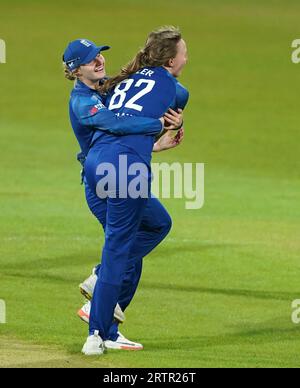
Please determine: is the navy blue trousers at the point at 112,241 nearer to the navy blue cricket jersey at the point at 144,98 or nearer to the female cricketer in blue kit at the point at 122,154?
the female cricketer in blue kit at the point at 122,154

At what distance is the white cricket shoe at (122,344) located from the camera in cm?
943

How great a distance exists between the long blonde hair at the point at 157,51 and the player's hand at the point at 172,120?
1.20ft

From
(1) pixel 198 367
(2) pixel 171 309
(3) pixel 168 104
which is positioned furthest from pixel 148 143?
(2) pixel 171 309

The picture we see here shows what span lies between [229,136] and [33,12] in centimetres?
1448

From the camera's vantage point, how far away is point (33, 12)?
37.9m

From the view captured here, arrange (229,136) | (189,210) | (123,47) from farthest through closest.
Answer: (123,47) < (229,136) < (189,210)

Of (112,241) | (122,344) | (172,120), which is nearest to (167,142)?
(172,120)

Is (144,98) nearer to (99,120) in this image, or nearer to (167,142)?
(99,120)

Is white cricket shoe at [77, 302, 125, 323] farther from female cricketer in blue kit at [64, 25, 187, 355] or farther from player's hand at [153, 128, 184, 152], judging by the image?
player's hand at [153, 128, 184, 152]

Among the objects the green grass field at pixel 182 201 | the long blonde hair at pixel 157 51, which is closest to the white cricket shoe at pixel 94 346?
the green grass field at pixel 182 201

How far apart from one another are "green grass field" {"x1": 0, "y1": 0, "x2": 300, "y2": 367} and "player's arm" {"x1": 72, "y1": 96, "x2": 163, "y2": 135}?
1625mm

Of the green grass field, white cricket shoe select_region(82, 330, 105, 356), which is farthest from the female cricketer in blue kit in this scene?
the green grass field

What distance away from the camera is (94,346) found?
9117 mm
